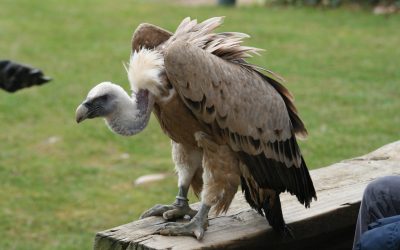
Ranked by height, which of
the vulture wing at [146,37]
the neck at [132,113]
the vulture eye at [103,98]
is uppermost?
the vulture wing at [146,37]

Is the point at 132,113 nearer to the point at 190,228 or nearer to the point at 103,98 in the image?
the point at 103,98

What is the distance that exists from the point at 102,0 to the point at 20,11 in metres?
1.76

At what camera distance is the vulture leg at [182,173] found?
11.0 feet

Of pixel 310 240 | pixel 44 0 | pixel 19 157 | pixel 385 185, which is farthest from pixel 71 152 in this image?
pixel 44 0

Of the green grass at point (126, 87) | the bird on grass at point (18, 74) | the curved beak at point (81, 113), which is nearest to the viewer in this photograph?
the curved beak at point (81, 113)

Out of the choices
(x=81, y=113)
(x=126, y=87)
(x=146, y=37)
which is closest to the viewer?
(x=81, y=113)

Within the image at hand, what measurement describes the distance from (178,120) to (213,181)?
0.85 ft

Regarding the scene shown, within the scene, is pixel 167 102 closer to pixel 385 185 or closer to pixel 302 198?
pixel 302 198

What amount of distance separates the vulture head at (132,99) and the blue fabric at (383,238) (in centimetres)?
93

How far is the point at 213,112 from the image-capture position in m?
3.16

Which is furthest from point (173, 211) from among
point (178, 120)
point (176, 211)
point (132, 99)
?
point (132, 99)

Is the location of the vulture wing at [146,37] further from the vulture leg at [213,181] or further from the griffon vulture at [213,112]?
the vulture leg at [213,181]

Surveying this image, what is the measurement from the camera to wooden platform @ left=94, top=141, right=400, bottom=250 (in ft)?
10.2

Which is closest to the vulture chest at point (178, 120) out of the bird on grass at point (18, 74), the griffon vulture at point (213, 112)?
the griffon vulture at point (213, 112)
